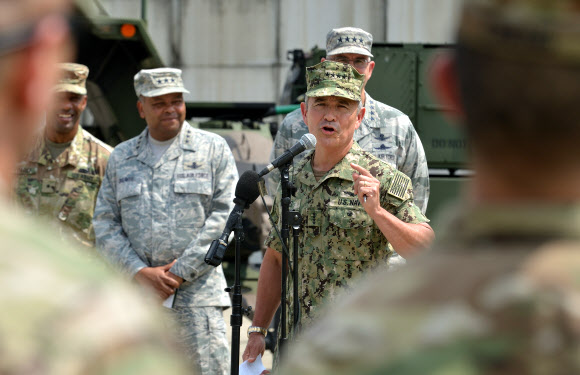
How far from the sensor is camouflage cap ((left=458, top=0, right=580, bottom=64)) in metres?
1.07

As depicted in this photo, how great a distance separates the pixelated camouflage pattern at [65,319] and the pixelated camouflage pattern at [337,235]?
306cm

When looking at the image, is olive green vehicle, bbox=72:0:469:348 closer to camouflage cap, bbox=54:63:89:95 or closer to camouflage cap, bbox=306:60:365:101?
camouflage cap, bbox=54:63:89:95

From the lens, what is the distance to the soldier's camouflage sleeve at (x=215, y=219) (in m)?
5.14

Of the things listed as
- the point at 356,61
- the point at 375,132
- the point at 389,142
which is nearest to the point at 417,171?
the point at 389,142

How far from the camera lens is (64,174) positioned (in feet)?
19.6

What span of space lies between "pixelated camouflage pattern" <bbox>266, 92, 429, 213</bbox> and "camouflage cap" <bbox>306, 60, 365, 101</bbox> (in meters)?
0.81

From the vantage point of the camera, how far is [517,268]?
1.07 metres

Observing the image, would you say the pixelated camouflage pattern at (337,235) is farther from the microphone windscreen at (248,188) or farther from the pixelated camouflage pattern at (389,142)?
the pixelated camouflage pattern at (389,142)

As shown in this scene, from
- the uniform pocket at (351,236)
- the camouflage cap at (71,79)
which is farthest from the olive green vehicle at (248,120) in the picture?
the uniform pocket at (351,236)

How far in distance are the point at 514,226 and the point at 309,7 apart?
17.8 m

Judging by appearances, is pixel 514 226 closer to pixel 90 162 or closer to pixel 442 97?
pixel 442 97

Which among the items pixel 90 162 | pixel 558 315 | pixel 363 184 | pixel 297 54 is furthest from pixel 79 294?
pixel 297 54

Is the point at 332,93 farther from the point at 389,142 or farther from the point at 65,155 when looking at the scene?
the point at 65,155

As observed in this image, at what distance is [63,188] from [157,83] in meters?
0.95
